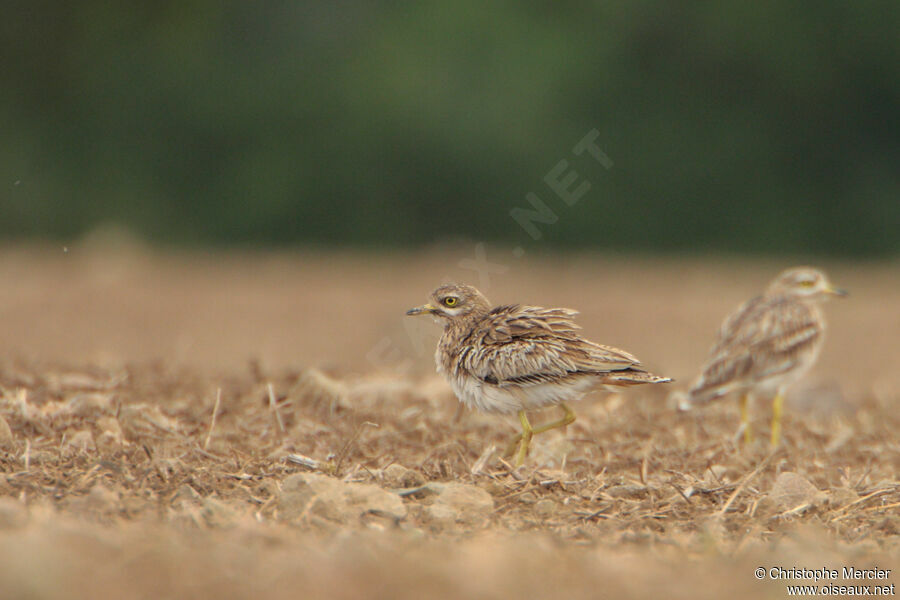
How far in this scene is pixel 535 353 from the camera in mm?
5805

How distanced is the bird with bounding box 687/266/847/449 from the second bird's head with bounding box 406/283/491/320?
1.85 m

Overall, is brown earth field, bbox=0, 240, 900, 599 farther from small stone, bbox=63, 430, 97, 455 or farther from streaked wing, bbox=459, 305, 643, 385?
streaked wing, bbox=459, 305, 643, 385

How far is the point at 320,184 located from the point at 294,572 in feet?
69.0

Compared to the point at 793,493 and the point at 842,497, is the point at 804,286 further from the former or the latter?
the point at 793,493

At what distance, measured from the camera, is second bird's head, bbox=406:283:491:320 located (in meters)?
6.49

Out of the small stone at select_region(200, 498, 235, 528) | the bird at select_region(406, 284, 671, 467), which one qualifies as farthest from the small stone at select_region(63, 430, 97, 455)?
the bird at select_region(406, 284, 671, 467)

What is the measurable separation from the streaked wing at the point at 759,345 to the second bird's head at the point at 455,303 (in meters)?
1.90

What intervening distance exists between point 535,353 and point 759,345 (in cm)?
292

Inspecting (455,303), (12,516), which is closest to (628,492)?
(455,303)

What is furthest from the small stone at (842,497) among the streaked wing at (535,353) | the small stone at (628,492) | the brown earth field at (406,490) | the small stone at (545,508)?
the small stone at (545,508)

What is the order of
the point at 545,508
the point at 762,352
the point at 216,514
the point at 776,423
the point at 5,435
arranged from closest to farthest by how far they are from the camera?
the point at 216,514 < the point at 545,508 < the point at 5,435 < the point at 776,423 < the point at 762,352

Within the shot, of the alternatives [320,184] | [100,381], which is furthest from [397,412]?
[320,184]

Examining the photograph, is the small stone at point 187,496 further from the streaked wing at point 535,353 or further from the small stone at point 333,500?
the streaked wing at point 535,353
